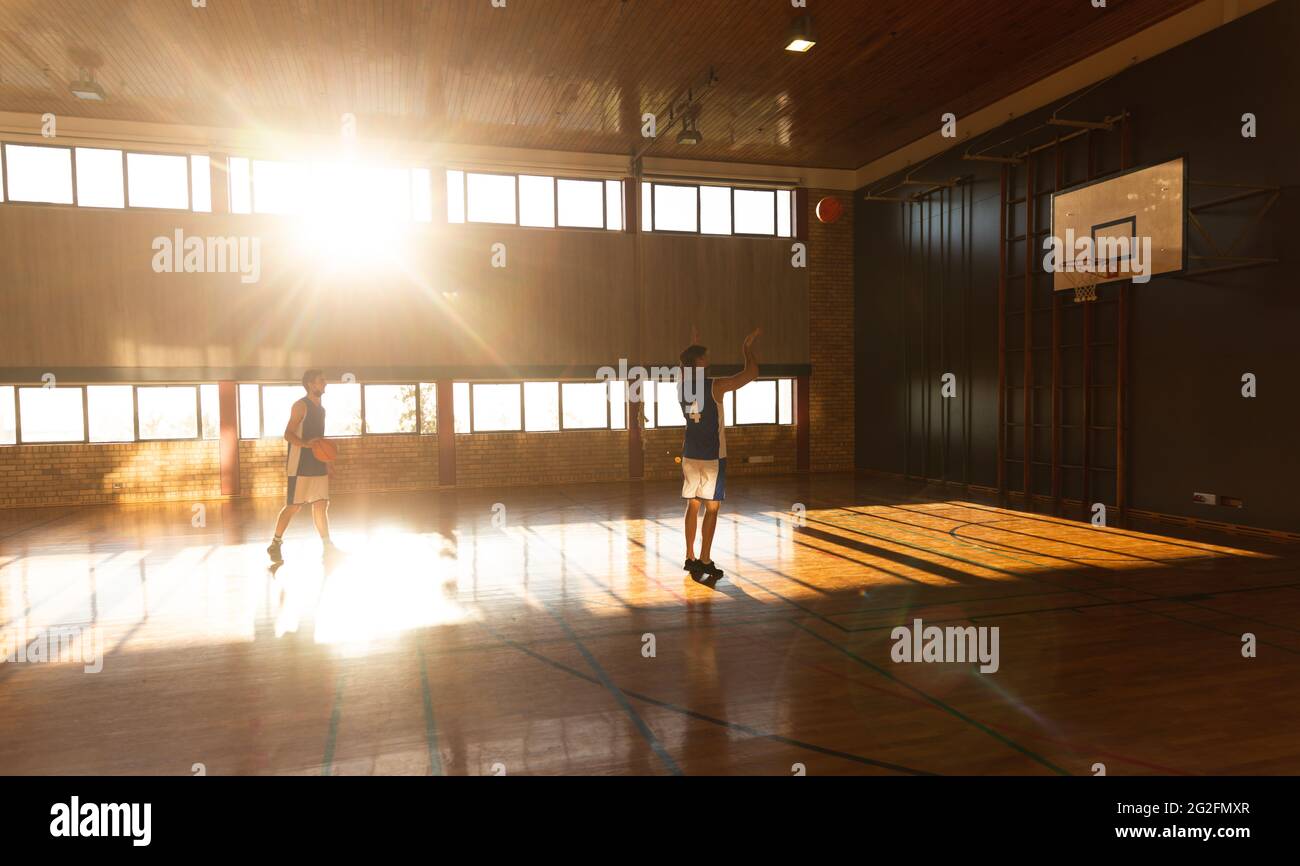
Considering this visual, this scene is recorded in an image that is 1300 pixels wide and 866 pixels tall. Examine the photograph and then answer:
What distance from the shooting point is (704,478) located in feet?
19.9

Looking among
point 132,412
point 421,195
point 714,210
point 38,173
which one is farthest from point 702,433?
point 38,173

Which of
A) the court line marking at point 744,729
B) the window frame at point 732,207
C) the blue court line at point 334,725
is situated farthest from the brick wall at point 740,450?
the blue court line at point 334,725

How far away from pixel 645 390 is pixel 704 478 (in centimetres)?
837

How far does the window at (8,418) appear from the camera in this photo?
11703mm

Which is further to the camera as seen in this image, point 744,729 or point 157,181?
point 157,181

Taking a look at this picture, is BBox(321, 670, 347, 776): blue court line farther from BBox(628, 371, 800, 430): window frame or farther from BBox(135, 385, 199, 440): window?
BBox(628, 371, 800, 430): window frame

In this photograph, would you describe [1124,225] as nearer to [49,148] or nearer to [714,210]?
[714,210]

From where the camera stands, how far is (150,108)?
11.4 m

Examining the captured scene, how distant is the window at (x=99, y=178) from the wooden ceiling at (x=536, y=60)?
0.59 m

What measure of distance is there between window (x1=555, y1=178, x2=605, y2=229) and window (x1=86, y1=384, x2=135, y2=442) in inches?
269

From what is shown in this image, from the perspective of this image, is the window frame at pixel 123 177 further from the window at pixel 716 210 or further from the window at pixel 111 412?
the window at pixel 716 210
